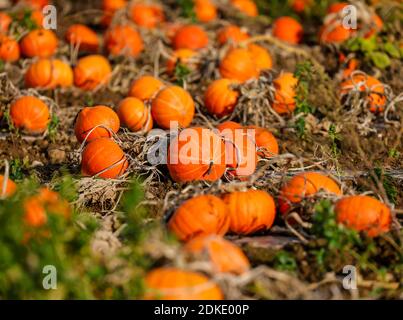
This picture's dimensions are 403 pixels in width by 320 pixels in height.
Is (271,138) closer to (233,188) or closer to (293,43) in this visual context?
(233,188)

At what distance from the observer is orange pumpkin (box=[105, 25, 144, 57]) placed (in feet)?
27.8

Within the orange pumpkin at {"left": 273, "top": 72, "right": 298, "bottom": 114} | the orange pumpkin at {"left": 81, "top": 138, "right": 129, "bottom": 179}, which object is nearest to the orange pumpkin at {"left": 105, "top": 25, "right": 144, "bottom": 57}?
the orange pumpkin at {"left": 273, "top": 72, "right": 298, "bottom": 114}

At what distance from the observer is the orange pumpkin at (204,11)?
31.6ft

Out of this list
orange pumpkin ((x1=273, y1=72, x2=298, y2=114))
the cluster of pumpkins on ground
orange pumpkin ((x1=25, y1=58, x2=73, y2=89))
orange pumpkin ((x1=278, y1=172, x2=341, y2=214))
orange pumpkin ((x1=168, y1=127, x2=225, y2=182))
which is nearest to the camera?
the cluster of pumpkins on ground

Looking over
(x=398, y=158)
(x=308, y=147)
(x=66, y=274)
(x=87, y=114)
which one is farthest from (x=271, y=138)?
(x=66, y=274)

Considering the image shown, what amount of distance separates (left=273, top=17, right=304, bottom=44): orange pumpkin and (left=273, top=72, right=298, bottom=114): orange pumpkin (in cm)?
227

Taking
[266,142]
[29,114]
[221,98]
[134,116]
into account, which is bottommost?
[266,142]

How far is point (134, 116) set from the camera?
6.44 metres

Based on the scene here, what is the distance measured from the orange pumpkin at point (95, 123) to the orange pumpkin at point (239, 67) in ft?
5.78

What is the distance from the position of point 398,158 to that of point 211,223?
7.69ft

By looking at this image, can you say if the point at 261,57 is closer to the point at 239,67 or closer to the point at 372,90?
the point at 239,67

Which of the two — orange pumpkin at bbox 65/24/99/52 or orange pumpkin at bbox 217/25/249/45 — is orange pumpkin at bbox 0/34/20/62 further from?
orange pumpkin at bbox 217/25/249/45

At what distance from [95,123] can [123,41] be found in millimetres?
2796

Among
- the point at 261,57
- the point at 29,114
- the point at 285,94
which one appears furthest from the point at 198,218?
the point at 261,57
